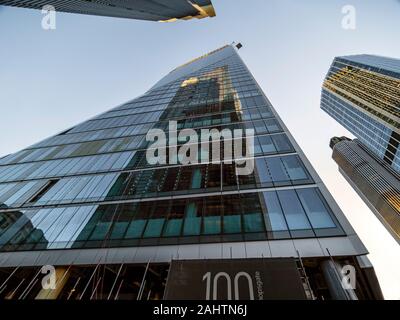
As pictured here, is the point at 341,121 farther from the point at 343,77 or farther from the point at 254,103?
the point at 254,103

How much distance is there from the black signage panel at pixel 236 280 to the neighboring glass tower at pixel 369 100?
102050 mm

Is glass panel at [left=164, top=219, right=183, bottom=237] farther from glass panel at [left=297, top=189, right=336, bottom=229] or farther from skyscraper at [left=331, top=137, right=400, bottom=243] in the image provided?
skyscraper at [left=331, top=137, right=400, bottom=243]

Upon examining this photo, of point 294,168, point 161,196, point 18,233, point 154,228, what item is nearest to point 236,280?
point 154,228

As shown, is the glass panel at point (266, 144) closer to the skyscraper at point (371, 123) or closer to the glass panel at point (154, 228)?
the glass panel at point (154, 228)

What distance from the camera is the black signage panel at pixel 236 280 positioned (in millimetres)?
7090

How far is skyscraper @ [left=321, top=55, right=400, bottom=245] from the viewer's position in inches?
3548

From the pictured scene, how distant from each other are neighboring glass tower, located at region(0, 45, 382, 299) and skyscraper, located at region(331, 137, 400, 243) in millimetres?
106851

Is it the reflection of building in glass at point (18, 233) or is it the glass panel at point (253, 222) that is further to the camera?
the reflection of building in glass at point (18, 233)

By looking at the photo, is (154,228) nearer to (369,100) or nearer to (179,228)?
(179,228)

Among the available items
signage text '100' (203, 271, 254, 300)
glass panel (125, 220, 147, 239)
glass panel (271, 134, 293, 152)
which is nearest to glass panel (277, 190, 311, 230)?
signage text '100' (203, 271, 254, 300)

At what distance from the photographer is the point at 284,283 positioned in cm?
734

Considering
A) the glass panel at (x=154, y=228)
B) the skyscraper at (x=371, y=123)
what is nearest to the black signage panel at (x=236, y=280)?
the glass panel at (x=154, y=228)

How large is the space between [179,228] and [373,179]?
13012cm

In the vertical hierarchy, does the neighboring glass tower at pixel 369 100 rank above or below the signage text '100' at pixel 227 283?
above
